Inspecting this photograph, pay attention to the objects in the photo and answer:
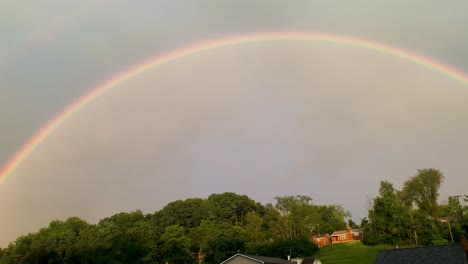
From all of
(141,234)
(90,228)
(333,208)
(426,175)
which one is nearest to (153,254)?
(141,234)

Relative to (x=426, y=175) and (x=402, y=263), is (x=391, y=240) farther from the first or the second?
(x=402, y=263)

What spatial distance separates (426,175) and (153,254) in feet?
191

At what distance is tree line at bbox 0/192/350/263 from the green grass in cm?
378

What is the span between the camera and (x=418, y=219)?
75.8 meters

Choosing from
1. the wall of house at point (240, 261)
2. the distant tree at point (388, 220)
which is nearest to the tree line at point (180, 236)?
the distant tree at point (388, 220)

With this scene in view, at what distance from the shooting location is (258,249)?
3241 inches

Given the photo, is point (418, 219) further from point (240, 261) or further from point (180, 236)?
point (180, 236)

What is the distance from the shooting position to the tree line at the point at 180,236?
7869 cm

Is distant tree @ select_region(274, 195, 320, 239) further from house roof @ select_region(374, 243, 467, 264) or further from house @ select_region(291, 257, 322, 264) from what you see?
house roof @ select_region(374, 243, 467, 264)

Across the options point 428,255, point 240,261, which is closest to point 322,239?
point 240,261

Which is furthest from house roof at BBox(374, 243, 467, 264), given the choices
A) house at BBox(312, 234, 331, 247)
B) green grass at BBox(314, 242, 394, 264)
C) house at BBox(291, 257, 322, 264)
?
house at BBox(312, 234, 331, 247)

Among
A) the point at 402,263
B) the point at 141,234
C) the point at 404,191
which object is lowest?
the point at 402,263

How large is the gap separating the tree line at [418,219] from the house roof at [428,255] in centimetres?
2847

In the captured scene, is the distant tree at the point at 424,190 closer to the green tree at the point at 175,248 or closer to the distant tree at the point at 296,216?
the distant tree at the point at 296,216
